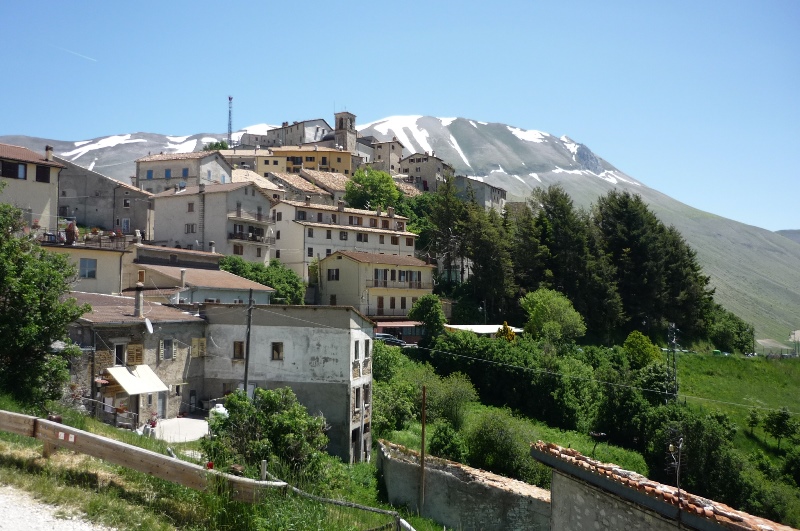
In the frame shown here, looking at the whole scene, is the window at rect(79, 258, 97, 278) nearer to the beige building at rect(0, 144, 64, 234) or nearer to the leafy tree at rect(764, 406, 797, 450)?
the beige building at rect(0, 144, 64, 234)

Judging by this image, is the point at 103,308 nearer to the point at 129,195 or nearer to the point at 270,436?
the point at 270,436

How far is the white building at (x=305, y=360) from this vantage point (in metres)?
31.9

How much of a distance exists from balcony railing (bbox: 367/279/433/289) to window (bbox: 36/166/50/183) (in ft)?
81.4

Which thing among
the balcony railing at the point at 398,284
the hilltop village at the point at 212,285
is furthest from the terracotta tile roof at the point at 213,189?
the balcony railing at the point at 398,284

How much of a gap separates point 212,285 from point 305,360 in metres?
12.3

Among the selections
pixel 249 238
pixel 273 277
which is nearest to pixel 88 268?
pixel 273 277

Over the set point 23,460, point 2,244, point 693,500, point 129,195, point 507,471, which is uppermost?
point 129,195

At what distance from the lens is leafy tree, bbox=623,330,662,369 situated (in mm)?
57219

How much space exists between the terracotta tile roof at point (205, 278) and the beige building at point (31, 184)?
6571 millimetres

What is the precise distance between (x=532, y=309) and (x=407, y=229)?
759 inches

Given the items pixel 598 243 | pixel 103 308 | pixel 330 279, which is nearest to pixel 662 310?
pixel 598 243

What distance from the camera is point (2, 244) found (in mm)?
19031

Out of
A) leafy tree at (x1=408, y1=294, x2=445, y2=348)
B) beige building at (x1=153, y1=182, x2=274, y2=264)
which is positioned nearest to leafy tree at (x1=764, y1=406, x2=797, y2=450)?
leafy tree at (x1=408, y1=294, x2=445, y2=348)

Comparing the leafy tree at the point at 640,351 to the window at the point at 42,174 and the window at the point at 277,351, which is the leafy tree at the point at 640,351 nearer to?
the window at the point at 277,351
